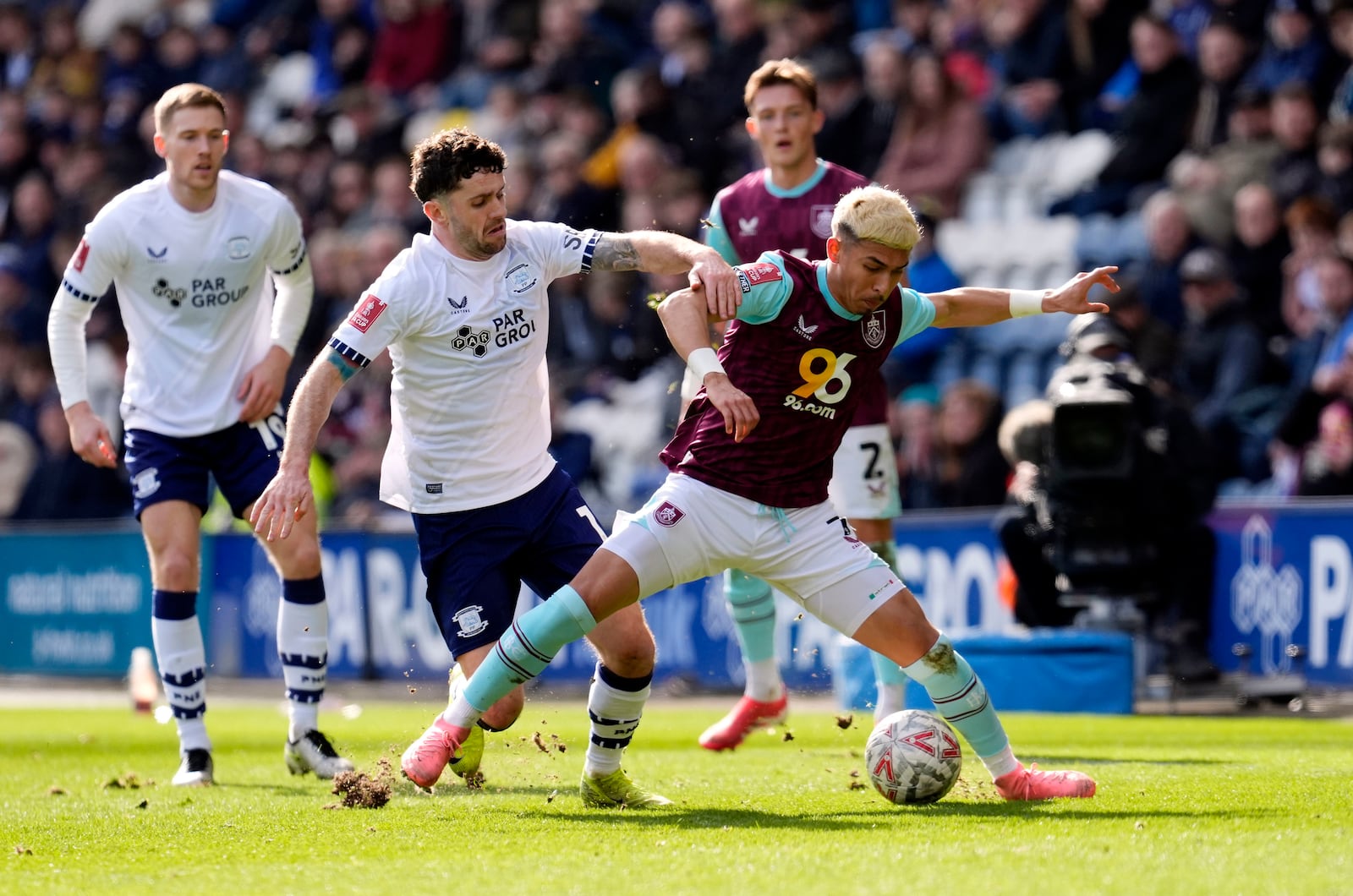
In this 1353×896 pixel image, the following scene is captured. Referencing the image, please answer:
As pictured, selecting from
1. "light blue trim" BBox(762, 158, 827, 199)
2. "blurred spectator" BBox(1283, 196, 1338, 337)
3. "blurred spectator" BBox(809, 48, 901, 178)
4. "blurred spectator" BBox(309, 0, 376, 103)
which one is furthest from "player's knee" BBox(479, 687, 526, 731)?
"blurred spectator" BBox(309, 0, 376, 103)

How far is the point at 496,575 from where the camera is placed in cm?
699

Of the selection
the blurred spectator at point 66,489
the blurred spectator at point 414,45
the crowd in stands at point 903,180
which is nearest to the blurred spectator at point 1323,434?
the crowd in stands at point 903,180

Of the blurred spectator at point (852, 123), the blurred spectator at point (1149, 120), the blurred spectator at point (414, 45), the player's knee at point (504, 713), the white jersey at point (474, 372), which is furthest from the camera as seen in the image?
the blurred spectator at point (414, 45)

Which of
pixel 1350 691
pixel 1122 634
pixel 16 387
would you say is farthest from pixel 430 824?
pixel 16 387

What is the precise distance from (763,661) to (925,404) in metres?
5.74

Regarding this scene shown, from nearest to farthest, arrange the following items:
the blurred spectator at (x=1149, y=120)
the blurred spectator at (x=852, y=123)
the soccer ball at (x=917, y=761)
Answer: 1. the soccer ball at (x=917, y=761)
2. the blurred spectator at (x=1149, y=120)
3. the blurred spectator at (x=852, y=123)

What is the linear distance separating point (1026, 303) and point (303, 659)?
138 inches

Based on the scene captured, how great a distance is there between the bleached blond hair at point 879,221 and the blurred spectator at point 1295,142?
804cm

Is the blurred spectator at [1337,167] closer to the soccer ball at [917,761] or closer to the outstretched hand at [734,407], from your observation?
the soccer ball at [917,761]

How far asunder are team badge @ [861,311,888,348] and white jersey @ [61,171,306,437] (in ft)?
10.2

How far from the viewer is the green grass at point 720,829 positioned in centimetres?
476

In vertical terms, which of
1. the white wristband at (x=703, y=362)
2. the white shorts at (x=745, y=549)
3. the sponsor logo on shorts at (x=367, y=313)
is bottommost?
the white shorts at (x=745, y=549)

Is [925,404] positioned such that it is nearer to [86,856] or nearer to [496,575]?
[496,575]

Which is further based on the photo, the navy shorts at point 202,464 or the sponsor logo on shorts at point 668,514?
the navy shorts at point 202,464
